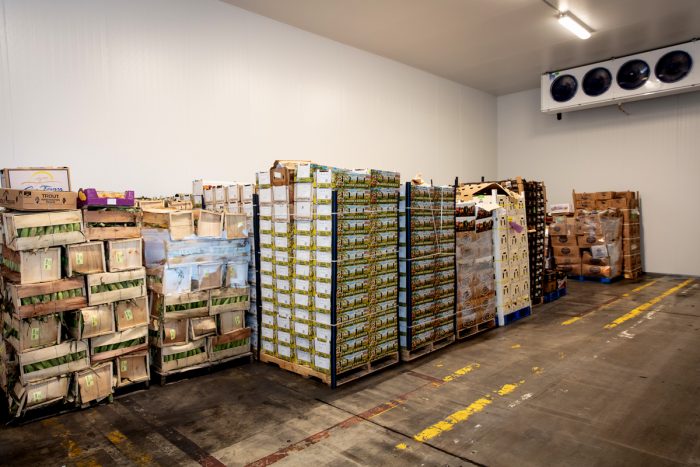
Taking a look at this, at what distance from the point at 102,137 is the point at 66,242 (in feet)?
9.64

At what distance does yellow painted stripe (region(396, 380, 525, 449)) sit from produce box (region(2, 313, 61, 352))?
3.87 metres

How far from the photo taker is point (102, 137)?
708 cm

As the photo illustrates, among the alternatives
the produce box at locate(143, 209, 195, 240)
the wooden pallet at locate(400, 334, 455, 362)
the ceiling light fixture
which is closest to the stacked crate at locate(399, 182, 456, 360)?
the wooden pallet at locate(400, 334, 455, 362)

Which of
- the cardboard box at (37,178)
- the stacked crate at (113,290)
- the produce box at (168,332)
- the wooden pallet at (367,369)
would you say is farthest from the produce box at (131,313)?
the wooden pallet at (367,369)

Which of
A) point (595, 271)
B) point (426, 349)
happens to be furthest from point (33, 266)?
point (595, 271)

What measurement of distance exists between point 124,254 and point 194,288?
974mm

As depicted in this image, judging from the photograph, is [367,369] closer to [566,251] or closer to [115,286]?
[115,286]

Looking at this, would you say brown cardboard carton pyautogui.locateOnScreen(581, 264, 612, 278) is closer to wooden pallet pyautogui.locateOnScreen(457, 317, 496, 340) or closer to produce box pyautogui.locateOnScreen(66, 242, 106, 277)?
wooden pallet pyautogui.locateOnScreen(457, 317, 496, 340)

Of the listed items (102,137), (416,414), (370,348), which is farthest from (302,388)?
(102,137)

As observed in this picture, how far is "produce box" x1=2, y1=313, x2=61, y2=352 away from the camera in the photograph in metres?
4.56

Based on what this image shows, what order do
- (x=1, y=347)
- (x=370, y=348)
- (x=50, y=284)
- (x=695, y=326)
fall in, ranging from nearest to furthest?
(x=50, y=284) < (x=1, y=347) < (x=370, y=348) < (x=695, y=326)

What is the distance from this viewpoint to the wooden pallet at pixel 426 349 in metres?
6.18

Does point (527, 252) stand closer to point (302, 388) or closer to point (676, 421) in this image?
point (676, 421)

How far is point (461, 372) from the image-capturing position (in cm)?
577
